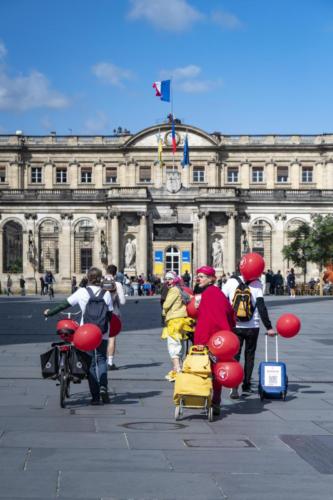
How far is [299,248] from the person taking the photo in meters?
65.7

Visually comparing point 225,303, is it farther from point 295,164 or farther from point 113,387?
point 295,164

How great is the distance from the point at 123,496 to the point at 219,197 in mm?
63243

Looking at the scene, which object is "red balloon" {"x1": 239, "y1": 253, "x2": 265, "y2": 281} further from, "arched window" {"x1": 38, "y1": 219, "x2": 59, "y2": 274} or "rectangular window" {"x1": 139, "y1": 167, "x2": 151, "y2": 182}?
"rectangular window" {"x1": 139, "y1": 167, "x2": 151, "y2": 182}

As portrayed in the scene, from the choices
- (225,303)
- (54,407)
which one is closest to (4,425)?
(54,407)

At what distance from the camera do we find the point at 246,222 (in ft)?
236

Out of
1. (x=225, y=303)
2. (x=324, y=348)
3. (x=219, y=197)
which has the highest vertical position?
(x=219, y=197)

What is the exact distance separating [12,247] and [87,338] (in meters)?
62.1

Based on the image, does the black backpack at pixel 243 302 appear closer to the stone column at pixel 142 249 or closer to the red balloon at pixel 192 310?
the red balloon at pixel 192 310

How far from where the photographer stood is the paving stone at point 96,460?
8.69 meters

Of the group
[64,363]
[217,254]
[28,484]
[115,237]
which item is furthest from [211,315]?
[217,254]

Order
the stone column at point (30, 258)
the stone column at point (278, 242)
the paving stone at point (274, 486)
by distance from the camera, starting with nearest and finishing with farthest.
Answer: the paving stone at point (274, 486), the stone column at point (30, 258), the stone column at point (278, 242)

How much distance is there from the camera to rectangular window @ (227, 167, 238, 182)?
259 ft

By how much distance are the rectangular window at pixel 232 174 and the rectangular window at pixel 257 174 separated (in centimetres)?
146

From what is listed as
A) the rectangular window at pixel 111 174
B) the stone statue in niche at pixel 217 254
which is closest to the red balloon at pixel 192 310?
the stone statue in niche at pixel 217 254
